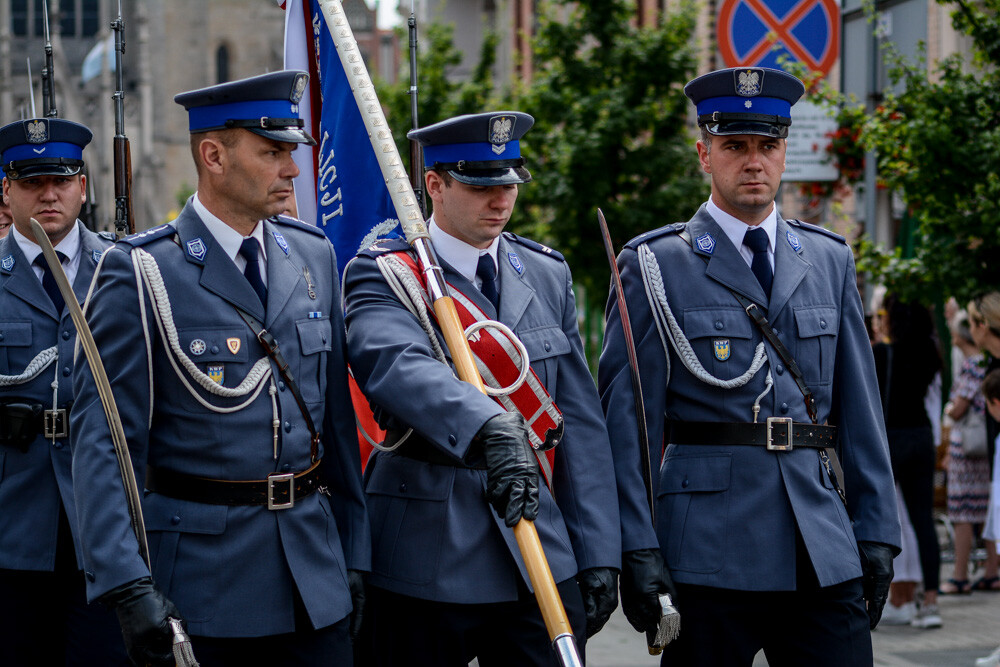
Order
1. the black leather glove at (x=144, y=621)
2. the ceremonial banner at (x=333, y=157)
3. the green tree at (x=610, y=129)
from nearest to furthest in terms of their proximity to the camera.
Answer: the black leather glove at (x=144, y=621), the ceremonial banner at (x=333, y=157), the green tree at (x=610, y=129)

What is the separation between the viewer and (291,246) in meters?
4.06

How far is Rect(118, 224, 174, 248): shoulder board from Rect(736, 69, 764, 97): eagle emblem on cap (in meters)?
1.66

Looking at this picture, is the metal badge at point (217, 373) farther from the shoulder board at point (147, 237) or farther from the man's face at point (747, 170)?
the man's face at point (747, 170)

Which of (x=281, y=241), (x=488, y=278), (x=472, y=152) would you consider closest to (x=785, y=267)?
(x=488, y=278)

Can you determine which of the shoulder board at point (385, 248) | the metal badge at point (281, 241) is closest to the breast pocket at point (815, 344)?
the shoulder board at point (385, 248)

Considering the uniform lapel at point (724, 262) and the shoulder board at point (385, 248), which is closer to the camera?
the shoulder board at point (385, 248)

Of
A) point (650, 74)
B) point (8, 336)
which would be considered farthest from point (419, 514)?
point (650, 74)

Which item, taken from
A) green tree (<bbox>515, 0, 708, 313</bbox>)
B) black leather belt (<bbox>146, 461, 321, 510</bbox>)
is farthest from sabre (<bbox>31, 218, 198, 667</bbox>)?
green tree (<bbox>515, 0, 708, 313</bbox>)

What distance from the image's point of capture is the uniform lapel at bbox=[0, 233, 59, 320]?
17.1ft

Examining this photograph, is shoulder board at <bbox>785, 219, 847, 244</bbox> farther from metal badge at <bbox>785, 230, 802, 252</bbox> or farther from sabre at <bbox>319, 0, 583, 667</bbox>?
sabre at <bbox>319, 0, 583, 667</bbox>

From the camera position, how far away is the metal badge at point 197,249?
3.82 metres

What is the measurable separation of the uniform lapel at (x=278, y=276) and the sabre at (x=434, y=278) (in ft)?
1.10

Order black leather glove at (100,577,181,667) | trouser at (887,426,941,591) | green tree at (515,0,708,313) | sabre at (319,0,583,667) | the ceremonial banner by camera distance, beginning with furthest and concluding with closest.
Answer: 1. green tree at (515,0,708,313)
2. trouser at (887,426,941,591)
3. the ceremonial banner
4. sabre at (319,0,583,667)
5. black leather glove at (100,577,181,667)

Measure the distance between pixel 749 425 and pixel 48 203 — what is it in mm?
2711
